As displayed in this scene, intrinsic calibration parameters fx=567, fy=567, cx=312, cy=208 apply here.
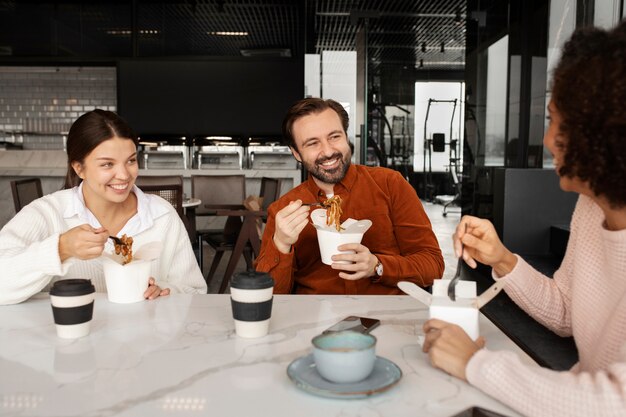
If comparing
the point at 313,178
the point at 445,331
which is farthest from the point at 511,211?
the point at 445,331

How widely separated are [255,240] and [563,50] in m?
3.74

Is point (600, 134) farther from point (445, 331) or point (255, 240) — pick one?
point (255, 240)

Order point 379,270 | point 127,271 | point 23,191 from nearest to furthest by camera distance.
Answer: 1. point 127,271
2. point 379,270
3. point 23,191

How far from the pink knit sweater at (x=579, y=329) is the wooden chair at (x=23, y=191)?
12.3 feet

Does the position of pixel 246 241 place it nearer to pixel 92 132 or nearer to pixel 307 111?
pixel 307 111

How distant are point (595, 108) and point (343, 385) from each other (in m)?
0.60

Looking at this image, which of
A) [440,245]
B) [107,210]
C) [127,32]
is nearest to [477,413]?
[107,210]

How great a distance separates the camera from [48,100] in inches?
403

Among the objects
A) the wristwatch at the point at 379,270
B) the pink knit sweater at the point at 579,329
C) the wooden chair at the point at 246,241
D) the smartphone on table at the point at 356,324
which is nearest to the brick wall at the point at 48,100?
the wooden chair at the point at 246,241

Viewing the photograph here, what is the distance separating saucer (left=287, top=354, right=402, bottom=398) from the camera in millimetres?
888

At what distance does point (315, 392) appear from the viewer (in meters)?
0.89

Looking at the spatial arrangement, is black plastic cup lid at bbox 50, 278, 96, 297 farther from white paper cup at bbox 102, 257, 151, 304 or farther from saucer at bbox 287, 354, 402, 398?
saucer at bbox 287, 354, 402, 398

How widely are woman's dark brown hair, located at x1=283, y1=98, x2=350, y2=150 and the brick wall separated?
348 inches

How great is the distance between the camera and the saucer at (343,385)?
0.89 m
